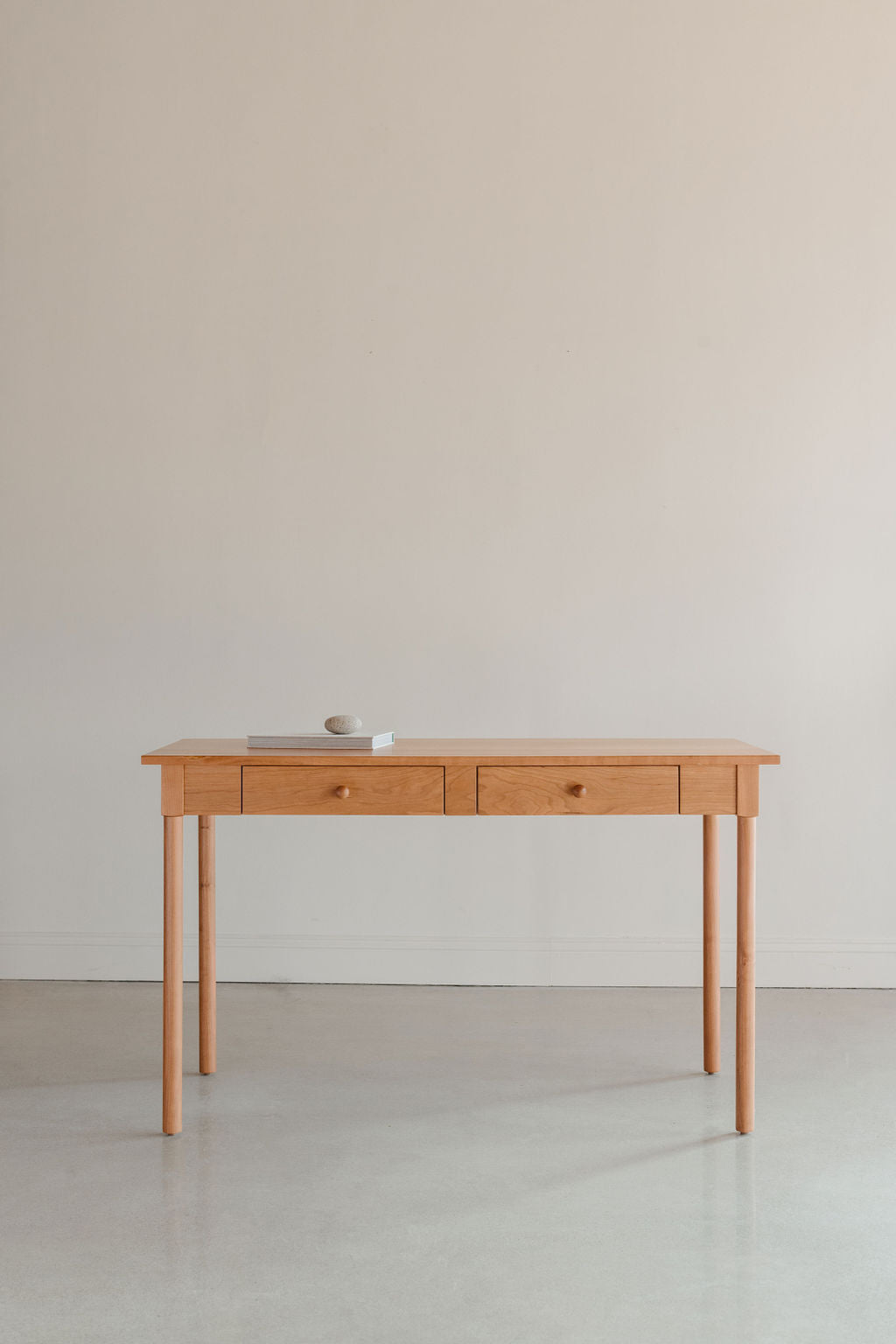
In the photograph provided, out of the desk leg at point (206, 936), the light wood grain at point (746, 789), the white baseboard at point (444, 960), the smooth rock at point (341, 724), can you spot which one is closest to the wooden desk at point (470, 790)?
the light wood grain at point (746, 789)

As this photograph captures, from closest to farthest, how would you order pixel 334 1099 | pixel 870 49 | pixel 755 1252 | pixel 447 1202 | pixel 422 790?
pixel 755 1252, pixel 447 1202, pixel 422 790, pixel 334 1099, pixel 870 49

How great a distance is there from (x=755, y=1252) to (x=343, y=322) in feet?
8.27

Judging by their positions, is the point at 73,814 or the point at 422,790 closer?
the point at 422,790

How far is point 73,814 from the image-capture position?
11.0ft

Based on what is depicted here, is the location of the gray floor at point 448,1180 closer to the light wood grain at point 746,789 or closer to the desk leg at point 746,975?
the desk leg at point 746,975

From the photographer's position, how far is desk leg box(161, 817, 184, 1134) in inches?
87.0

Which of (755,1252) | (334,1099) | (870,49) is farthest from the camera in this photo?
(870,49)

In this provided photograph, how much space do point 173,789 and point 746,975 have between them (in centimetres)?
118

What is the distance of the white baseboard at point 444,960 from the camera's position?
324 cm

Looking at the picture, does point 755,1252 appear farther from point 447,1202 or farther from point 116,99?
point 116,99

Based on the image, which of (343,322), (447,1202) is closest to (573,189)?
(343,322)

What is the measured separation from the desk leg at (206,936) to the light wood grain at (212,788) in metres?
0.34

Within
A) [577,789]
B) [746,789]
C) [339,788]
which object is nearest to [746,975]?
[746,789]

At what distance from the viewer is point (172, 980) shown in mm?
2254
